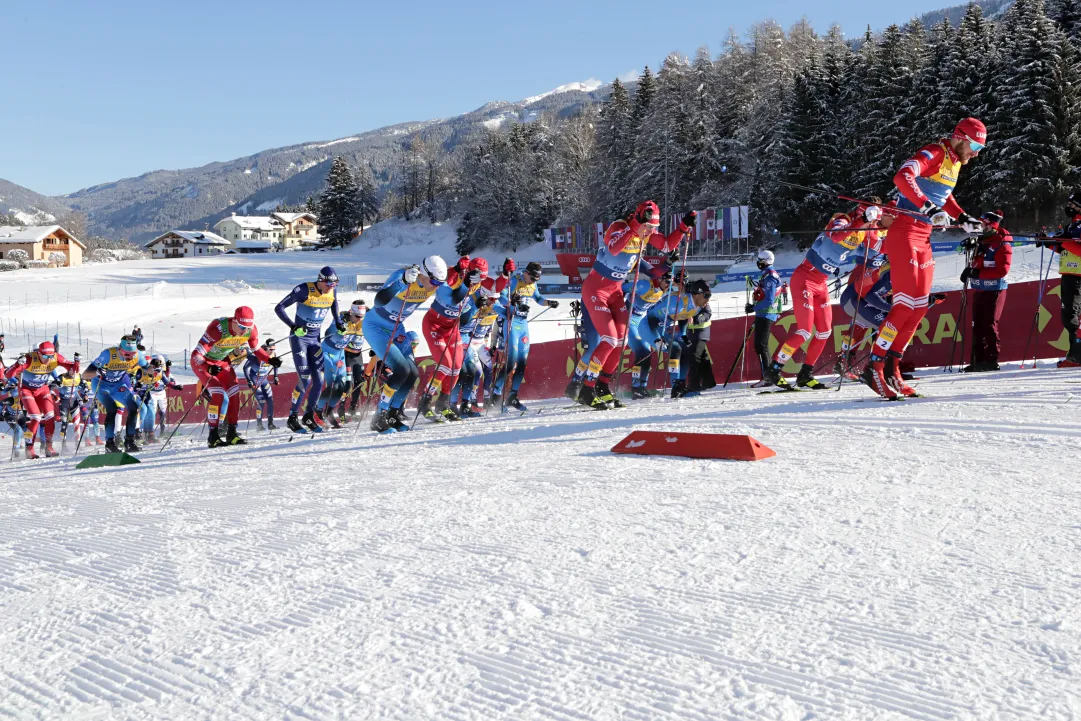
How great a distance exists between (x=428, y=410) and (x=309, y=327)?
7.12 ft

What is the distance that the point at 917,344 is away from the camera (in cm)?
1238

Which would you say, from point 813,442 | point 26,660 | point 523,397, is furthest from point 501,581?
point 523,397

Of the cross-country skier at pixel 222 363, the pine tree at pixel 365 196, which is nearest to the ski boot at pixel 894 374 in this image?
the cross-country skier at pixel 222 363

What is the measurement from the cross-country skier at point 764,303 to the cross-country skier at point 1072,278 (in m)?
3.42

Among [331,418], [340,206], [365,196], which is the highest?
[365,196]

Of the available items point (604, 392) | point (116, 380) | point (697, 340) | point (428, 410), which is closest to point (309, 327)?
point (428, 410)

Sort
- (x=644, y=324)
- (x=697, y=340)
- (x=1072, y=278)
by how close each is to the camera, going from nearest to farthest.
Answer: (x=1072, y=278) → (x=697, y=340) → (x=644, y=324)

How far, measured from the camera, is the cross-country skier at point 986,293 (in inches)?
392

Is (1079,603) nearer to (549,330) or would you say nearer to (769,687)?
(769,687)

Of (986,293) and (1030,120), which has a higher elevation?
(1030,120)

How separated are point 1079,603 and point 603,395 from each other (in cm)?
711

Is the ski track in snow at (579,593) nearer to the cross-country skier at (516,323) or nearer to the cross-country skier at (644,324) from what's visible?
the cross-country skier at (644,324)

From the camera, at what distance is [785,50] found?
2362 inches

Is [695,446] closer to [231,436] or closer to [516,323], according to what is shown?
[231,436]
